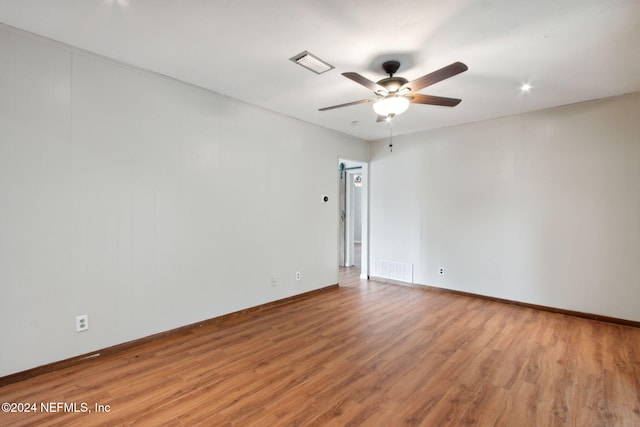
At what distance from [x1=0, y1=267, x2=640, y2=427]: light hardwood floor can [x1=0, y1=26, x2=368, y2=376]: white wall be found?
42 cm

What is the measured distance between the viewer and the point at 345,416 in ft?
6.35

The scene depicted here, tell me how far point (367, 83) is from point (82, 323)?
3194 millimetres

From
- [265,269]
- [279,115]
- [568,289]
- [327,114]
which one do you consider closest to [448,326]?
[568,289]

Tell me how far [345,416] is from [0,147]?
3.16m

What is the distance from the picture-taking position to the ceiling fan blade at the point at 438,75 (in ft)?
6.68

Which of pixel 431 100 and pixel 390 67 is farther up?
pixel 390 67

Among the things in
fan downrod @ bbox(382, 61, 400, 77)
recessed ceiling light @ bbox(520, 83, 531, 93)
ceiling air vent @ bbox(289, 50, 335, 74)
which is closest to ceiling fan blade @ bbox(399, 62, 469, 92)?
fan downrod @ bbox(382, 61, 400, 77)

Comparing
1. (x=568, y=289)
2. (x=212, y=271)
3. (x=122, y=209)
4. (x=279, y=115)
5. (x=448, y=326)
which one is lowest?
(x=448, y=326)

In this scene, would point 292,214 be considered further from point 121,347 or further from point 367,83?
point 121,347

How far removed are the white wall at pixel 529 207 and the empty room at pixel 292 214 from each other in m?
0.03

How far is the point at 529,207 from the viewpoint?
4.13 m

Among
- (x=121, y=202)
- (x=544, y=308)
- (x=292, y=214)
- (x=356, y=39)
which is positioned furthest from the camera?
(x=292, y=214)

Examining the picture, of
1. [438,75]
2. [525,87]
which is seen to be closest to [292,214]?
[438,75]

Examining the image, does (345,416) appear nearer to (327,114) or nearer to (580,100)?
(327,114)
